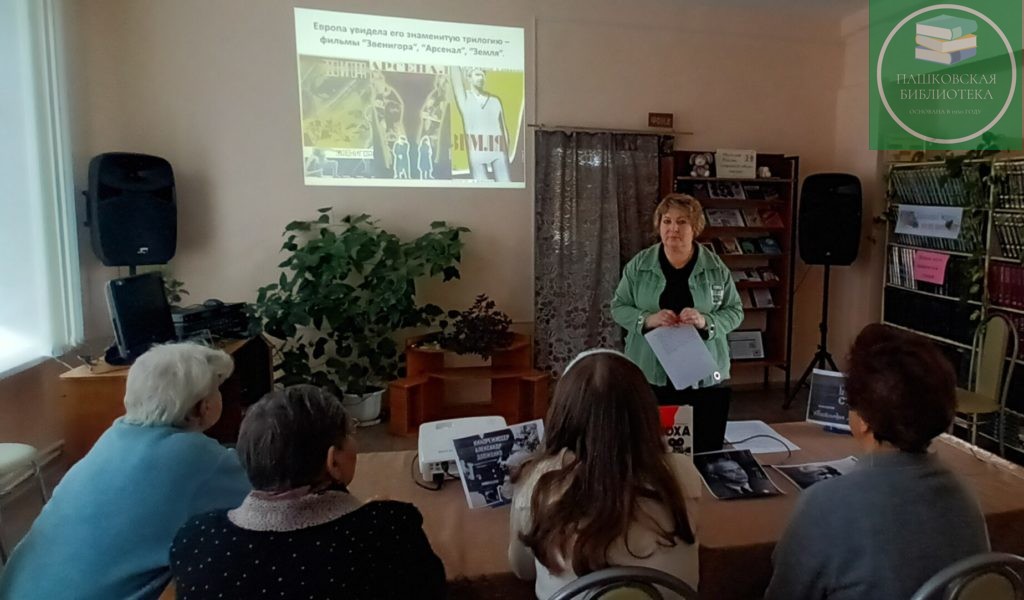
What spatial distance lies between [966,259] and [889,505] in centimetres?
346

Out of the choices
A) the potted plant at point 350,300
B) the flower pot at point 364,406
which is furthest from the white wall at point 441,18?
the flower pot at point 364,406

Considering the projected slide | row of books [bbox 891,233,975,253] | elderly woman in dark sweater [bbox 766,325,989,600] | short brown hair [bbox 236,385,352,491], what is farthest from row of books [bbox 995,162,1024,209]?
short brown hair [bbox 236,385,352,491]

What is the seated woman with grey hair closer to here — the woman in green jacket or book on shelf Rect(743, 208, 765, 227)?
the woman in green jacket

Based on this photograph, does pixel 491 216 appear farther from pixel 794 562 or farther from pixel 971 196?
pixel 794 562

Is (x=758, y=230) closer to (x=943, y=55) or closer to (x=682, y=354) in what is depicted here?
(x=943, y=55)

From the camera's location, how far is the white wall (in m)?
3.90

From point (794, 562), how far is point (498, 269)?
3.43 m

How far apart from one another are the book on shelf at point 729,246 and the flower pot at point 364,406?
103 inches

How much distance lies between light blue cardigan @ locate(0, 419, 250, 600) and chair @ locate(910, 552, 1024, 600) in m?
1.44

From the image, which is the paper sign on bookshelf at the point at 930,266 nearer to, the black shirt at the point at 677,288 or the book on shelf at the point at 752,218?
the book on shelf at the point at 752,218

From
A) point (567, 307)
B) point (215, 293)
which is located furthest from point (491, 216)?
point (215, 293)

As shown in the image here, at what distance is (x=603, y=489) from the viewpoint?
1.15 meters

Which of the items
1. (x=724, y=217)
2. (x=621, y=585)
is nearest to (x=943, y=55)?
(x=724, y=217)

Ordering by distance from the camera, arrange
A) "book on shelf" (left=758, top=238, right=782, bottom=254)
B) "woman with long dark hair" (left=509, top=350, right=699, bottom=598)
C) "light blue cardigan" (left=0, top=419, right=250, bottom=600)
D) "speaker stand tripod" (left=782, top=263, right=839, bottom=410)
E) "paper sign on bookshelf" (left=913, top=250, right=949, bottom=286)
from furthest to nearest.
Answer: "book on shelf" (left=758, top=238, right=782, bottom=254) → "speaker stand tripod" (left=782, top=263, right=839, bottom=410) → "paper sign on bookshelf" (left=913, top=250, right=949, bottom=286) → "light blue cardigan" (left=0, top=419, right=250, bottom=600) → "woman with long dark hair" (left=509, top=350, right=699, bottom=598)
